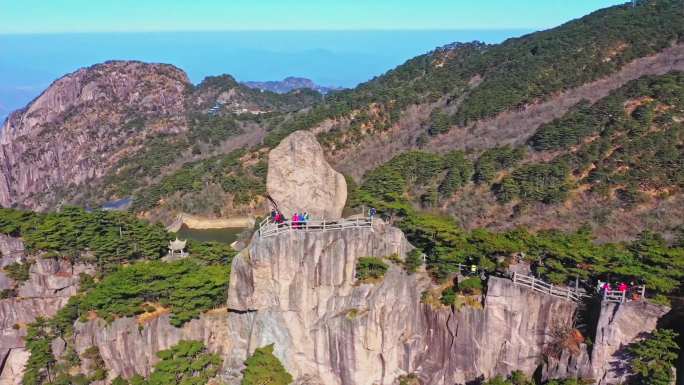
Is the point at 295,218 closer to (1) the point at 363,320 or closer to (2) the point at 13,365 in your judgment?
(1) the point at 363,320

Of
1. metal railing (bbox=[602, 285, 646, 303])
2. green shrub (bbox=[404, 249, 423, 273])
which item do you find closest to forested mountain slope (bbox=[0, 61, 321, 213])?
green shrub (bbox=[404, 249, 423, 273])

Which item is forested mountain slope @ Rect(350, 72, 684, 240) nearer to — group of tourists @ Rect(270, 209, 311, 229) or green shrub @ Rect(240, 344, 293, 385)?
group of tourists @ Rect(270, 209, 311, 229)

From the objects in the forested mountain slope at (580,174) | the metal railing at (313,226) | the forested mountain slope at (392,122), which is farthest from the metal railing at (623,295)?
the forested mountain slope at (392,122)

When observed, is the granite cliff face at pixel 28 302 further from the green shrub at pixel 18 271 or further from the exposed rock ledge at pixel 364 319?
the exposed rock ledge at pixel 364 319

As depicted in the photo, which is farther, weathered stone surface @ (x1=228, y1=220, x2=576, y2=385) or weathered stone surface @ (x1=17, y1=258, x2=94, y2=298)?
weathered stone surface @ (x1=17, y1=258, x2=94, y2=298)

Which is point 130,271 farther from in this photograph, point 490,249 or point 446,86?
point 446,86

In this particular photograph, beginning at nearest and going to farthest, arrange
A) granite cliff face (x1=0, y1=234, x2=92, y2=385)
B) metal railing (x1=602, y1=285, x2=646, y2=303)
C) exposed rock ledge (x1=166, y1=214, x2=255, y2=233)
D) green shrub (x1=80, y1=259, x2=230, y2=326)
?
metal railing (x1=602, y1=285, x2=646, y2=303)
green shrub (x1=80, y1=259, x2=230, y2=326)
granite cliff face (x1=0, y1=234, x2=92, y2=385)
exposed rock ledge (x1=166, y1=214, x2=255, y2=233)

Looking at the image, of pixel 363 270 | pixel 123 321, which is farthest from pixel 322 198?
pixel 123 321
